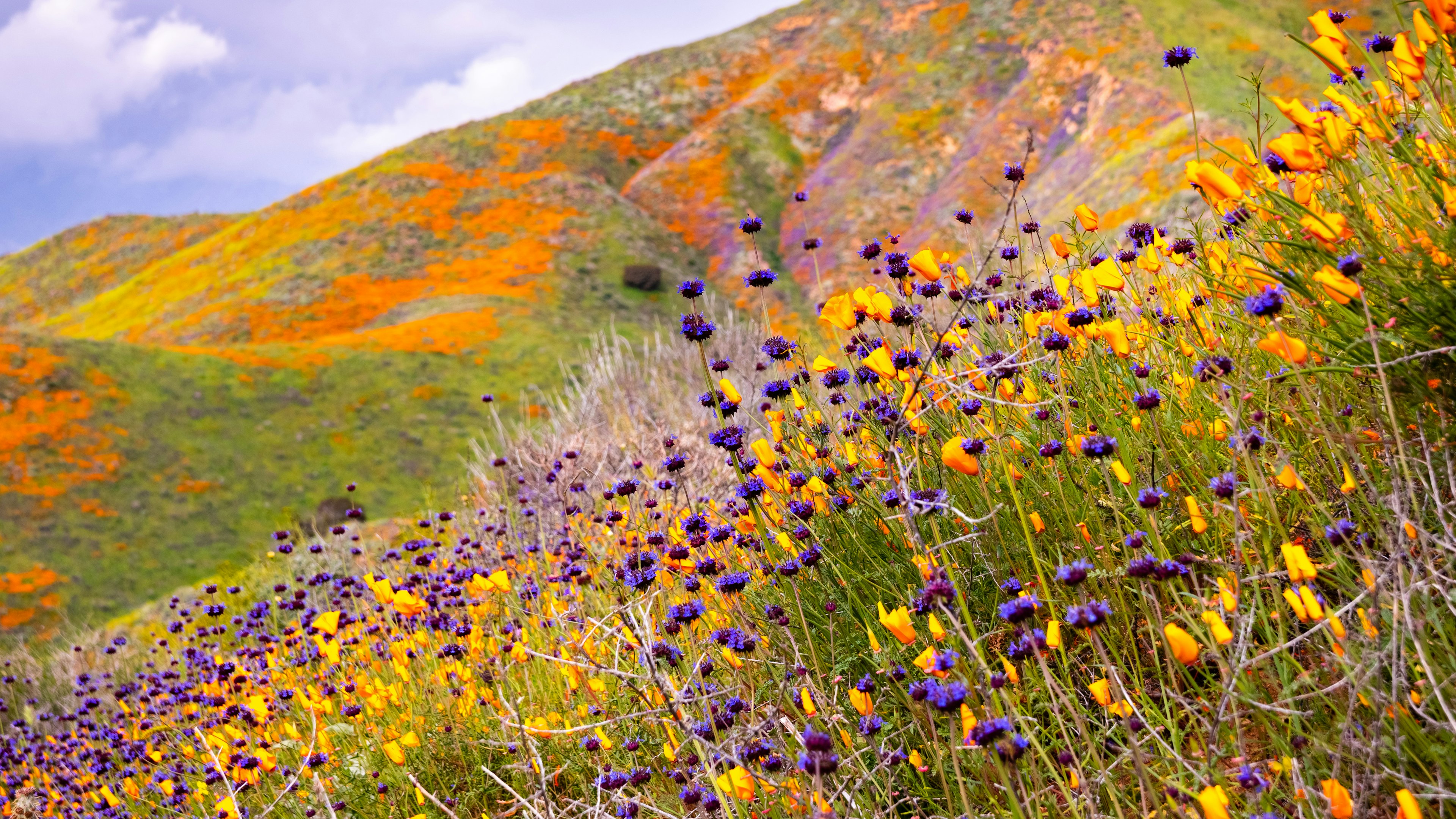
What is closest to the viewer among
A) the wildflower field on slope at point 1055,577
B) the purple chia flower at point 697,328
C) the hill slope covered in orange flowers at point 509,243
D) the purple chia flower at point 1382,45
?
the wildflower field on slope at point 1055,577

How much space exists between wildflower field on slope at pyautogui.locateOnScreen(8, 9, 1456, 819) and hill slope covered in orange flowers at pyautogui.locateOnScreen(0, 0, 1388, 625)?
5.00 metres

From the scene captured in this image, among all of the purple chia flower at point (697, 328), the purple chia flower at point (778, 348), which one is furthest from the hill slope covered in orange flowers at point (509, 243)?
the purple chia flower at point (697, 328)

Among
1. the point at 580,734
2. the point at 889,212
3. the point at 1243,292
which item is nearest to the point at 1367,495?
the point at 1243,292

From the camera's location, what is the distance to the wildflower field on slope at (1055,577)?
68.6 inches

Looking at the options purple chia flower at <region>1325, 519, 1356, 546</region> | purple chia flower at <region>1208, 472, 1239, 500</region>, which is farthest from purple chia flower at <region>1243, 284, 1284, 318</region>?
purple chia flower at <region>1325, 519, 1356, 546</region>

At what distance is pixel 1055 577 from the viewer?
2254mm

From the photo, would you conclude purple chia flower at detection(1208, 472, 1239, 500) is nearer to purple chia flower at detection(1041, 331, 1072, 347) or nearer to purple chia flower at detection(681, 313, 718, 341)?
purple chia flower at detection(1041, 331, 1072, 347)

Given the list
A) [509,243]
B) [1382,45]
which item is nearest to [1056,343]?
[1382,45]

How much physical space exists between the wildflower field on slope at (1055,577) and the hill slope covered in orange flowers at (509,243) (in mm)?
5001

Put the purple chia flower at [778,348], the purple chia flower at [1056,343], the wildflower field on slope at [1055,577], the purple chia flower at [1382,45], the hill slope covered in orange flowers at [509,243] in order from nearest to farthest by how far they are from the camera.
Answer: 1. the wildflower field on slope at [1055,577]
2. the purple chia flower at [1056,343]
3. the purple chia flower at [1382,45]
4. the purple chia flower at [778,348]
5. the hill slope covered in orange flowers at [509,243]

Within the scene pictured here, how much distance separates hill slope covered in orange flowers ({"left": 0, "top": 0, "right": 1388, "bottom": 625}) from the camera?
19578 millimetres

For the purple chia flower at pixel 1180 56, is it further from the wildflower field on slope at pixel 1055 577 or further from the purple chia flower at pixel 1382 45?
the purple chia flower at pixel 1382 45

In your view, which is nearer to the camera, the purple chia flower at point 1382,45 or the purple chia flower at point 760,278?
the purple chia flower at point 1382,45

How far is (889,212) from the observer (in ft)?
109
